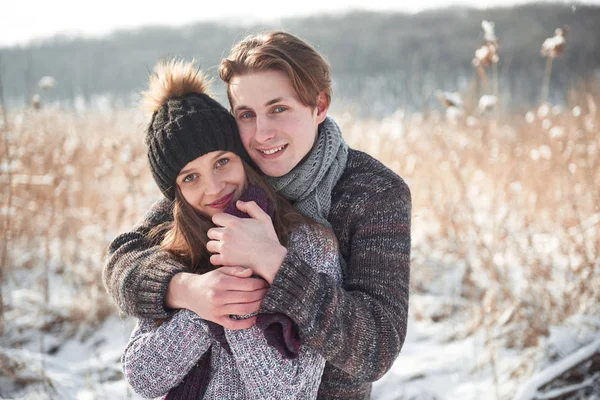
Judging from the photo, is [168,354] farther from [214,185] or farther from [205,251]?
[214,185]

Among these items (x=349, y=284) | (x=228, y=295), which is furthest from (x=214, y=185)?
(x=349, y=284)

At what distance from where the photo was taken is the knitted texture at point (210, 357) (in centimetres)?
137

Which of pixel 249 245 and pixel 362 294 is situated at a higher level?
pixel 249 245

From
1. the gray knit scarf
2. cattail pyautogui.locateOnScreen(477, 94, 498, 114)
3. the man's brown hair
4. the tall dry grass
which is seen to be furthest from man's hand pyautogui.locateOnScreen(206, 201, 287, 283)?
the tall dry grass

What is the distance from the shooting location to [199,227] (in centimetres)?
156

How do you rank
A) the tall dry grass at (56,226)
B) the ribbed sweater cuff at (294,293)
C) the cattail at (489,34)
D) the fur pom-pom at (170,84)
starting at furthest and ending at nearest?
the tall dry grass at (56,226) < the cattail at (489,34) < the fur pom-pom at (170,84) < the ribbed sweater cuff at (294,293)

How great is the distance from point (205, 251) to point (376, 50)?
25.9 meters

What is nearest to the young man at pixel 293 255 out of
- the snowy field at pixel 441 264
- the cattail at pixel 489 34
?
the snowy field at pixel 441 264

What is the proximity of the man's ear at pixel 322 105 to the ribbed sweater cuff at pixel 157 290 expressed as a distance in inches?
24.6

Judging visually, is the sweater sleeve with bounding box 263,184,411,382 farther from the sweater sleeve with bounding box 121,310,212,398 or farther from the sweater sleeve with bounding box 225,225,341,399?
the sweater sleeve with bounding box 121,310,212,398

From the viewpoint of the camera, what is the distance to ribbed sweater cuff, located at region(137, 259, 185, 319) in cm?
152

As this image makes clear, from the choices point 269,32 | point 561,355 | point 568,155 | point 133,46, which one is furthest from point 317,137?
point 133,46

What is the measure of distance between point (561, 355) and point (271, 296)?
1759 mm

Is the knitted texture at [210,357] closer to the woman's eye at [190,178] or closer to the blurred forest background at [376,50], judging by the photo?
the woman's eye at [190,178]
